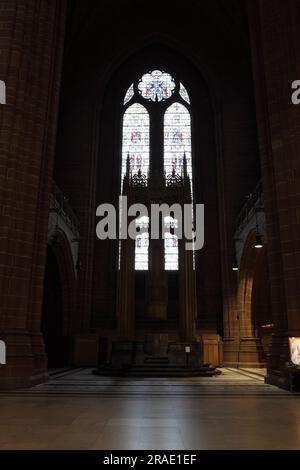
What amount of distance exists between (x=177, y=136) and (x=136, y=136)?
2.48 metres

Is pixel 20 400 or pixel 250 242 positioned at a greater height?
pixel 250 242

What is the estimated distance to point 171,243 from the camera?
816 inches

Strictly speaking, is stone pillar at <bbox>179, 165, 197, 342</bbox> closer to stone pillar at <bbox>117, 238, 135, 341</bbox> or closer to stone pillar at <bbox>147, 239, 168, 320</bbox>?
stone pillar at <bbox>147, 239, 168, 320</bbox>

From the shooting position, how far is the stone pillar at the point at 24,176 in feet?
30.3

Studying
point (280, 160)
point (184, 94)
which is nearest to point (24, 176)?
point (280, 160)

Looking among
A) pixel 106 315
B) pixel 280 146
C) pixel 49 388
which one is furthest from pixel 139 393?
pixel 106 315

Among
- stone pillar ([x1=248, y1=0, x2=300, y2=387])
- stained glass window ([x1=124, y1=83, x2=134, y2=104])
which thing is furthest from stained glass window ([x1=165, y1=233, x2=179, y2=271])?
stone pillar ([x1=248, y1=0, x2=300, y2=387])

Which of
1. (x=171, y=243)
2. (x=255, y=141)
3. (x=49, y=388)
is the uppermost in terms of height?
(x=255, y=141)

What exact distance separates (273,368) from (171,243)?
451 inches

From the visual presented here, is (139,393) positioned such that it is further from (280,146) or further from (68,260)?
(68,260)

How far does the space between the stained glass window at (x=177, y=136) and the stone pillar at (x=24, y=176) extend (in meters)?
11.8

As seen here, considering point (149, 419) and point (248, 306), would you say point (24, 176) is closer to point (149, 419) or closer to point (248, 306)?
point (149, 419)

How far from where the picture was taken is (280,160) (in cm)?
1036

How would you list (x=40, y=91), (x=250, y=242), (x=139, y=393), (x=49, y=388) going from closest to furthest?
1. (x=139, y=393)
2. (x=49, y=388)
3. (x=40, y=91)
4. (x=250, y=242)
